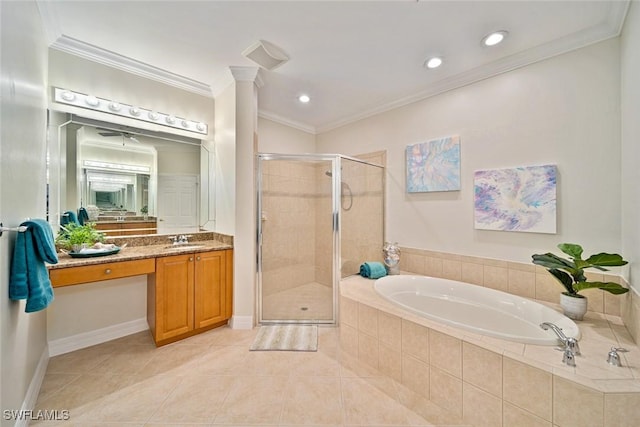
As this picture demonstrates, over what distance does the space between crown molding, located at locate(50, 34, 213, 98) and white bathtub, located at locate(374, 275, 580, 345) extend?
2.88 metres

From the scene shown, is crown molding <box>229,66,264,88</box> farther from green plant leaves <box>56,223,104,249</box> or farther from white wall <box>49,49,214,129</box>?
green plant leaves <box>56,223,104,249</box>

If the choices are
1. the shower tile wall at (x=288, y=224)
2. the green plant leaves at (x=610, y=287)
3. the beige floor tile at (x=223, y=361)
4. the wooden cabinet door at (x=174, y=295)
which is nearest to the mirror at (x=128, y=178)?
the wooden cabinet door at (x=174, y=295)

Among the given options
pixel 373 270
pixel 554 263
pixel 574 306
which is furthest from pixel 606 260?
pixel 373 270

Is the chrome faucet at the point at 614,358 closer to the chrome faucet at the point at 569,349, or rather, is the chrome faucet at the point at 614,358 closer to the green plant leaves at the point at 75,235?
the chrome faucet at the point at 569,349

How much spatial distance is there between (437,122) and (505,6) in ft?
3.49

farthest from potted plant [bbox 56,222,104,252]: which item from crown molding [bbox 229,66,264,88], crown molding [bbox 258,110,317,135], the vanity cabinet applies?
crown molding [bbox 258,110,317,135]

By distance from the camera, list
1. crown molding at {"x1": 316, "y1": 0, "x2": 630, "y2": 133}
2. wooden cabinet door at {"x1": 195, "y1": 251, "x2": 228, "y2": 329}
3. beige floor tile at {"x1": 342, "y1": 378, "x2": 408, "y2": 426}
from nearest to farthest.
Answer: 1. beige floor tile at {"x1": 342, "y1": 378, "x2": 408, "y2": 426}
2. crown molding at {"x1": 316, "y1": 0, "x2": 630, "y2": 133}
3. wooden cabinet door at {"x1": 195, "y1": 251, "x2": 228, "y2": 329}

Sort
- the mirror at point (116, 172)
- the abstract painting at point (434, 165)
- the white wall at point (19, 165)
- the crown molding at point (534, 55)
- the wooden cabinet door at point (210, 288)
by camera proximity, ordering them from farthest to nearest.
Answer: the abstract painting at point (434, 165)
the wooden cabinet door at point (210, 288)
the mirror at point (116, 172)
the crown molding at point (534, 55)
the white wall at point (19, 165)

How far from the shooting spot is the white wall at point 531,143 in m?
1.75

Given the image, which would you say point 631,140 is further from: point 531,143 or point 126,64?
point 126,64

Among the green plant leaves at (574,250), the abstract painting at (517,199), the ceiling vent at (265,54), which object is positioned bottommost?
the green plant leaves at (574,250)

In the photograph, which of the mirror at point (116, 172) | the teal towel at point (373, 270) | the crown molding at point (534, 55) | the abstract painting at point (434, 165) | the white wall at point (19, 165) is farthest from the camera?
the teal towel at point (373, 270)

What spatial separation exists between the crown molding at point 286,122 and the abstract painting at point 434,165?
172 cm

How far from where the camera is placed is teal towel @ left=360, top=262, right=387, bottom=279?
2564mm
